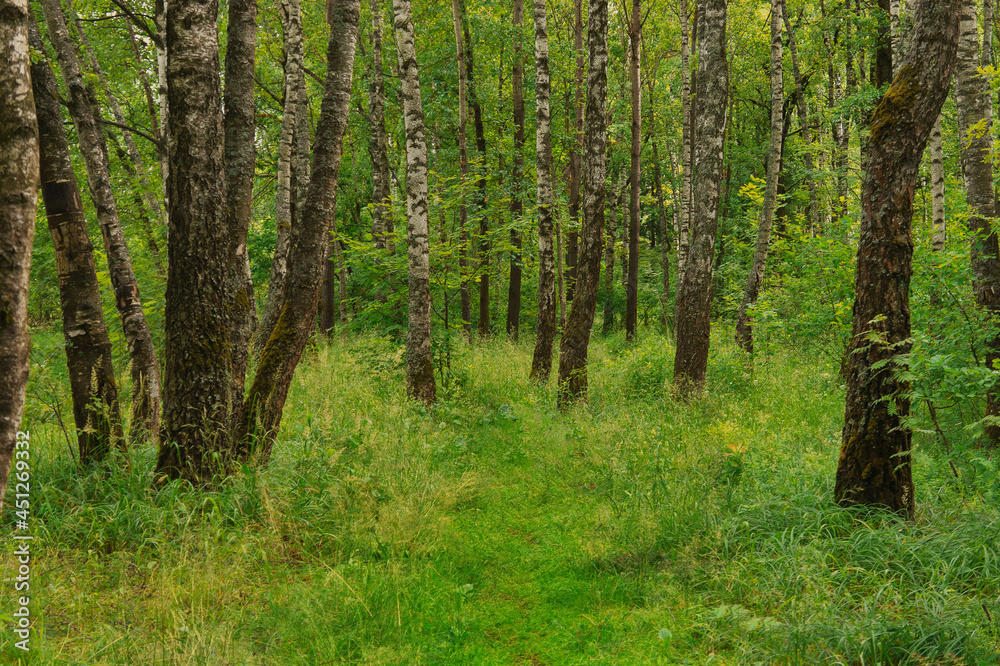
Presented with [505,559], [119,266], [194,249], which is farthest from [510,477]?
[119,266]

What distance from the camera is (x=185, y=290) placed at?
14.6 ft

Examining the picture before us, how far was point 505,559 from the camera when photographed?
15.4 ft

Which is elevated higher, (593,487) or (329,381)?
(329,381)

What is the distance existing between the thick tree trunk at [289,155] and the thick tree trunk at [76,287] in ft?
13.4

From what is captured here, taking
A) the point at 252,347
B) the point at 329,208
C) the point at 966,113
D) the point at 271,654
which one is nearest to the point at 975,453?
the point at 966,113

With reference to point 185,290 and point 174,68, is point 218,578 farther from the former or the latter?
point 174,68

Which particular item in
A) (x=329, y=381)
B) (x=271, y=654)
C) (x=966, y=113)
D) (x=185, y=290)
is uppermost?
(x=966, y=113)

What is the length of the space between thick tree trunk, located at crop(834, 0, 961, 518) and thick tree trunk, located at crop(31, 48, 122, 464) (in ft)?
20.2

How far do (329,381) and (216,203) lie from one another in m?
5.35

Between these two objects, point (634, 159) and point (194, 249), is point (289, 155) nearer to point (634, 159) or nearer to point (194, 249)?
point (194, 249)

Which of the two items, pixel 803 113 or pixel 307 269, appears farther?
pixel 803 113

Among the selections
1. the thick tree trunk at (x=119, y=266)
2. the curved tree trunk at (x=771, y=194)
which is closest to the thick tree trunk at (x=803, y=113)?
the curved tree trunk at (x=771, y=194)

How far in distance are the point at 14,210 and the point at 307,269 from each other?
3.55 m

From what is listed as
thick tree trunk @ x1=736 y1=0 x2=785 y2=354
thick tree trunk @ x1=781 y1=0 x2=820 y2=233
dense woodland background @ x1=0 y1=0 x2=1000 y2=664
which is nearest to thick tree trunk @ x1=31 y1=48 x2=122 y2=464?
dense woodland background @ x1=0 y1=0 x2=1000 y2=664
